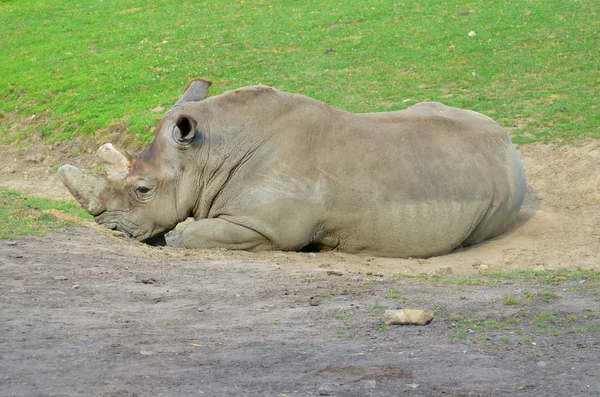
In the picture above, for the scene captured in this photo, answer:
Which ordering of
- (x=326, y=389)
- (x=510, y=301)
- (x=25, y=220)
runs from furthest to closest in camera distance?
(x=25, y=220) < (x=510, y=301) < (x=326, y=389)

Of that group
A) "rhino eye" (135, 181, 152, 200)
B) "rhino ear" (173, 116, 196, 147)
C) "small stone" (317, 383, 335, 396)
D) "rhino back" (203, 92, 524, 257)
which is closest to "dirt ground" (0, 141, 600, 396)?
"small stone" (317, 383, 335, 396)

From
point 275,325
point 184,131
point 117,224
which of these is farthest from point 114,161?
point 275,325

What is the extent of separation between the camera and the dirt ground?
530cm

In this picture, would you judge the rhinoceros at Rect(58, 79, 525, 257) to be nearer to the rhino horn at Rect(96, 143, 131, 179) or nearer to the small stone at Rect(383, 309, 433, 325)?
the rhino horn at Rect(96, 143, 131, 179)

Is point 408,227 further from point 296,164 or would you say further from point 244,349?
point 244,349

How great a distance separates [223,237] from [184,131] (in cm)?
119

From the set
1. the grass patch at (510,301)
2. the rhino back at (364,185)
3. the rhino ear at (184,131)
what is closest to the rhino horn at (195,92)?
the rhino ear at (184,131)

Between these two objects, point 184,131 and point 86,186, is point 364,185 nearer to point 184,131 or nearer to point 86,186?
point 184,131

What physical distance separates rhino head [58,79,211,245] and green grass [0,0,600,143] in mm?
5353

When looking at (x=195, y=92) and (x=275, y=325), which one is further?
(x=195, y=92)

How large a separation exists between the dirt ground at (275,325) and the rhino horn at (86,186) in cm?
49

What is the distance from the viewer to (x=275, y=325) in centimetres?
650

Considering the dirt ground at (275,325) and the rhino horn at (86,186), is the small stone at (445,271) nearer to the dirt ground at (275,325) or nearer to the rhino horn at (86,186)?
the dirt ground at (275,325)

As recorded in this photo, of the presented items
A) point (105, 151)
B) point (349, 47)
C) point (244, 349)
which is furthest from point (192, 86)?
point (349, 47)
